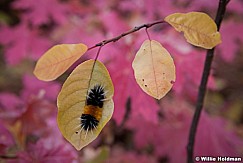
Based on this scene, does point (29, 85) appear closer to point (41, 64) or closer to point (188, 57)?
point (188, 57)

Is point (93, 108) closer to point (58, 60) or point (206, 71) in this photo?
point (58, 60)

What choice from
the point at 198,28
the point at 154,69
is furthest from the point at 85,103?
the point at 198,28

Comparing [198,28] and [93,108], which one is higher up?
[198,28]

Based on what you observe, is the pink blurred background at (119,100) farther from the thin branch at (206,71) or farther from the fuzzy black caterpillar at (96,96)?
the fuzzy black caterpillar at (96,96)

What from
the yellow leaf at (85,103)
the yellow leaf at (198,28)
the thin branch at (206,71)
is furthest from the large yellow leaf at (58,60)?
the thin branch at (206,71)

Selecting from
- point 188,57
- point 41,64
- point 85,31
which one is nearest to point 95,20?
point 85,31
